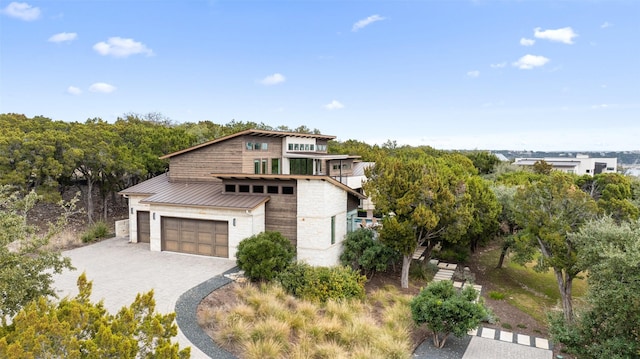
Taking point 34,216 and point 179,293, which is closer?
point 179,293

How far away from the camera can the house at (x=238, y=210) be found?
19.3 meters

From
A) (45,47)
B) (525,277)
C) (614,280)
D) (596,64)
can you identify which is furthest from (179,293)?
(596,64)

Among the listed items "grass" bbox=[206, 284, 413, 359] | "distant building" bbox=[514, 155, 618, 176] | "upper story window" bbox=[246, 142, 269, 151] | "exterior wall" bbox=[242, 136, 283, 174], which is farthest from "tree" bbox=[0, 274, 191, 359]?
"distant building" bbox=[514, 155, 618, 176]

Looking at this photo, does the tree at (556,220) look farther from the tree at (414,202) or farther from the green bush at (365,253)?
the green bush at (365,253)

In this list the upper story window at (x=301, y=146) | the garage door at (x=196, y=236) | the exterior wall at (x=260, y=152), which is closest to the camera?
the garage door at (x=196, y=236)

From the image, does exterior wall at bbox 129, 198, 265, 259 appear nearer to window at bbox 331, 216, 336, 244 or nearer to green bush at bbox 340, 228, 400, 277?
window at bbox 331, 216, 336, 244

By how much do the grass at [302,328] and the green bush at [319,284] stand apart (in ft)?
1.99

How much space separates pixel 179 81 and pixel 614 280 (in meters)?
38.4

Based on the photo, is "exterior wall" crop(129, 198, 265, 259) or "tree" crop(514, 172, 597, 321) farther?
"exterior wall" crop(129, 198, 265, 259)

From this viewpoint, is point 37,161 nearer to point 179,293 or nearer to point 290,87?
point 179,293

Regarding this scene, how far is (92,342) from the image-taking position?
5.53 m

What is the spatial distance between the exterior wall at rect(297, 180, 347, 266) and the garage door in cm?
397

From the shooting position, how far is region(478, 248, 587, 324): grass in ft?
65.8

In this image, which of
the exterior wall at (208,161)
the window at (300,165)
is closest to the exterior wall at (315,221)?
the exterior wall at (208,161)
